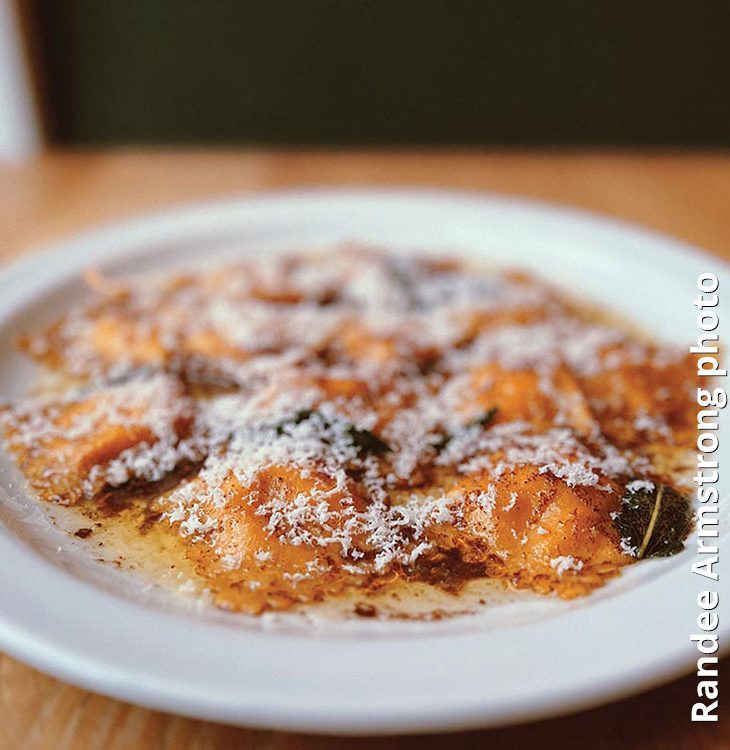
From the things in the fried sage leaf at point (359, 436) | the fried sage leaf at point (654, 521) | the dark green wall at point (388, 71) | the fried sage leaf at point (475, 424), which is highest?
the dark green wall at point (388, 71)

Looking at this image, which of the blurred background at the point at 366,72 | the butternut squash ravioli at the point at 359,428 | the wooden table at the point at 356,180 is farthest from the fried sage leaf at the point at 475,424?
the blurred background at the point at 366,72

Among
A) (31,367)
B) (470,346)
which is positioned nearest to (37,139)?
(31,367)

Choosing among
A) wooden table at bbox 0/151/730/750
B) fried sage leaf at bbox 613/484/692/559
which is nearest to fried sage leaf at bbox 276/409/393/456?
fried sage leaf at bbox 613/484/692/559

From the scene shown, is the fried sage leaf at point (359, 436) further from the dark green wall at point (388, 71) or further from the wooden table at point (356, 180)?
the dark green wall at point (388, 71)

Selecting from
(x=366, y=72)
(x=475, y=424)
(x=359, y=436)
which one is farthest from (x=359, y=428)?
(x=366, y=72)

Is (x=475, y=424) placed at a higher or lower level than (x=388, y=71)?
lower

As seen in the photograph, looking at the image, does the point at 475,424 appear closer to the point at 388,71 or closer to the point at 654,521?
the point at 654,521
